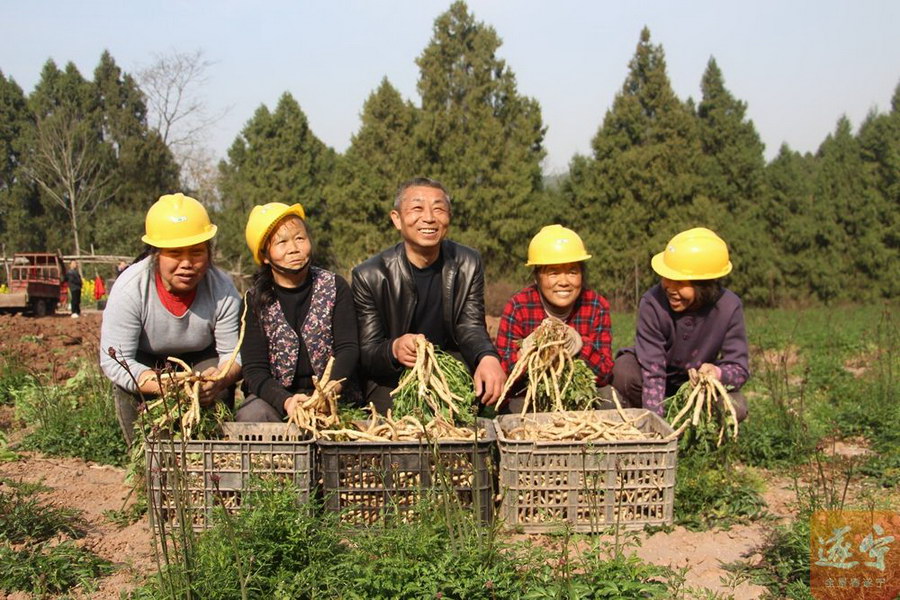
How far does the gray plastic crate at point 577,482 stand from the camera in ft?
10.8

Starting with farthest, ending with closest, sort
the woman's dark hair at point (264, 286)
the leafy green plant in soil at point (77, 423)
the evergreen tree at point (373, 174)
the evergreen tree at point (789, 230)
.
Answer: the evergreen tree at point (373, 174)
the evergreen tree at point (789, 230)
the leafy green plant in soil at point (77, 423)
the woman's dark hair at point (264, 286)

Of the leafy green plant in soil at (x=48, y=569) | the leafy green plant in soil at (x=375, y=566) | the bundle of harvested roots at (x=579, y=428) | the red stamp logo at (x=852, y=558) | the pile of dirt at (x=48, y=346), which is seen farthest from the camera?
the pile of dirt at (x=48, y=346)

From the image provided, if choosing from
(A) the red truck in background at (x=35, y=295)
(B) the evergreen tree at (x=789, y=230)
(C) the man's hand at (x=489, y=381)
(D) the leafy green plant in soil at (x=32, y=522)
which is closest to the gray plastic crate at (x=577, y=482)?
(C) the man's hand at (x=489, y=381)

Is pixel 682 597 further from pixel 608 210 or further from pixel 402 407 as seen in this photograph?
pixel 608 210

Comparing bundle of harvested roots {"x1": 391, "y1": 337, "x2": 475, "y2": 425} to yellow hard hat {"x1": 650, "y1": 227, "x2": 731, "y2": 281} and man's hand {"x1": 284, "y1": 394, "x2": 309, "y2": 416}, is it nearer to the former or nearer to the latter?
man's hand {"x1": 284, "y1": 394, "x2": 309, "y2": 416}

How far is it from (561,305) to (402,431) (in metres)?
1.47

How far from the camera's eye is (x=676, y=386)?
15.1 ft

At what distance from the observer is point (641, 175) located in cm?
2152

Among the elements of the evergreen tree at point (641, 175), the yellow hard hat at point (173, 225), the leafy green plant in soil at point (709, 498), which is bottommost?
the leafy green plant in soil at point (709, 498)

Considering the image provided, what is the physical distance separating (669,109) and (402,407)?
20.1 m

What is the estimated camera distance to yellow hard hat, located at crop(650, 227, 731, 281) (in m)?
4.04

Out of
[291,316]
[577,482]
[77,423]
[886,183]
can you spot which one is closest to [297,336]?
[291,316]

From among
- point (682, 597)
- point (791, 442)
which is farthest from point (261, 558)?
point (791, 442)

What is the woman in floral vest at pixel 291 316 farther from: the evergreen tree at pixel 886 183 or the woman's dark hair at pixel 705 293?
the evergreen tree at pixel 886 183
